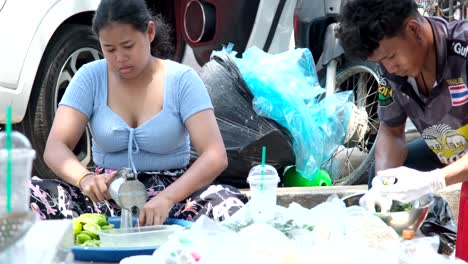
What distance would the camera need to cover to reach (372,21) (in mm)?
2314

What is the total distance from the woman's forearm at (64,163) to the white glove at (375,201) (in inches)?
37.1

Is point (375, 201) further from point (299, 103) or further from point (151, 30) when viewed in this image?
point (299, 103)

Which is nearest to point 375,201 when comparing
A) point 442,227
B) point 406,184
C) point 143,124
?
point 406,184

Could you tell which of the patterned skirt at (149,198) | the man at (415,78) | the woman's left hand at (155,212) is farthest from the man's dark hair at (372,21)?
the woman's left hand at (155,212)

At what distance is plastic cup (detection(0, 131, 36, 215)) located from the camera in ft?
3.88

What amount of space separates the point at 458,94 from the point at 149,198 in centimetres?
109

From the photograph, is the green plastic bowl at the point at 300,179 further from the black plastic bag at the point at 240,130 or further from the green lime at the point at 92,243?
the green lime at the point at 92,243

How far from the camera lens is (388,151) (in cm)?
282

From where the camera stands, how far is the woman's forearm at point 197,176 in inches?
94.3

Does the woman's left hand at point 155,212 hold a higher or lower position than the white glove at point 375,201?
lower

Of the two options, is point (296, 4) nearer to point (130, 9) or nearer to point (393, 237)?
point (130, 9)

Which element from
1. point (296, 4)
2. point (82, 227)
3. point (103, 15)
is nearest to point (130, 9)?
point (103, 15)

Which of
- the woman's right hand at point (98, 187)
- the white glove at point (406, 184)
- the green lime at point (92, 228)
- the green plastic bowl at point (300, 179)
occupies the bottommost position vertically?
the green plastic bowl at point (300, 179)

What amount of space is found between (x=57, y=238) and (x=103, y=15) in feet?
4.67
